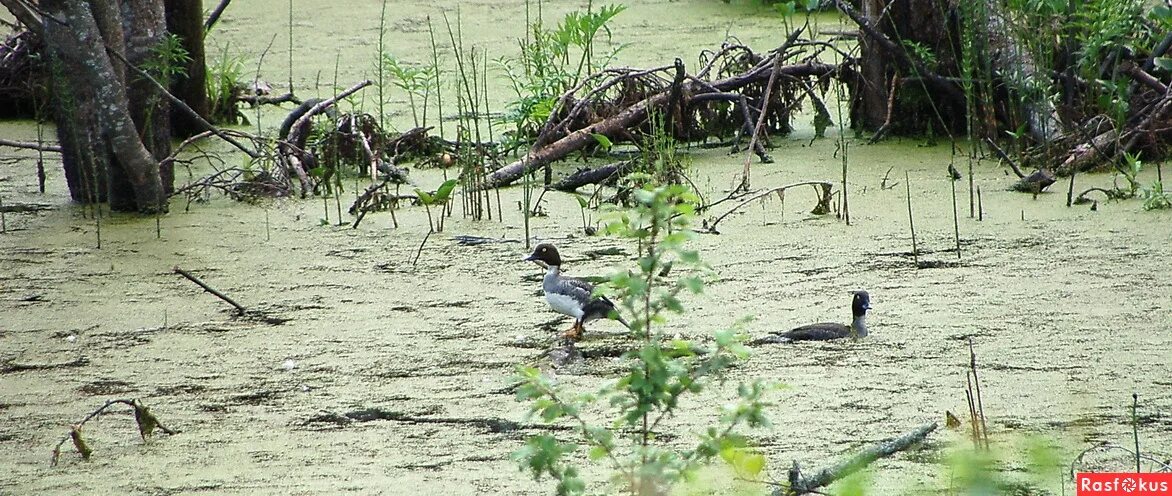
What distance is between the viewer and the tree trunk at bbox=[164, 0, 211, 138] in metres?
5.73

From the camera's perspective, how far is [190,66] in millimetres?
5867

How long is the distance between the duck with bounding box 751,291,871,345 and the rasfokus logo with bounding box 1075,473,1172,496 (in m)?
1.01

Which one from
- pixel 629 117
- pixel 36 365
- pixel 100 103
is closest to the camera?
pixel 36 365

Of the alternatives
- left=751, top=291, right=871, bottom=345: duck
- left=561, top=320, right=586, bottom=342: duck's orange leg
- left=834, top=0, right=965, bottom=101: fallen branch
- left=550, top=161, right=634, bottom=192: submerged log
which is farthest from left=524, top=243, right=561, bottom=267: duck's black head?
left=834, top=0, right=965, bottom=101: fallen branch

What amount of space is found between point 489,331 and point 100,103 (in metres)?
1.92

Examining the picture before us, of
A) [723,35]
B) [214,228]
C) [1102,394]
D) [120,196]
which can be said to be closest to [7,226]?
[120,196]

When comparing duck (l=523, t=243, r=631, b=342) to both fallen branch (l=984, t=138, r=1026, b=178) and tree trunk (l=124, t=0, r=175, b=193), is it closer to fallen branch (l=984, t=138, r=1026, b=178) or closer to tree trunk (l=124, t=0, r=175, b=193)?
fallen branch (l=984, t=138, r=1026, b=178)

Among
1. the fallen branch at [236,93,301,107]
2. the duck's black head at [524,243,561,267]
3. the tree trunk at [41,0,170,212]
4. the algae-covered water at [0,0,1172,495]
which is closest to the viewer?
the algae-covered water at [0,0,1172,495]

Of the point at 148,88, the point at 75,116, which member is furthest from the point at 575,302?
the point at 148,88

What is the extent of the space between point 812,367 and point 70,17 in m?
2.82

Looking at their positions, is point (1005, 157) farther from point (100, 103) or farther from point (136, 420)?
point (136, 420)

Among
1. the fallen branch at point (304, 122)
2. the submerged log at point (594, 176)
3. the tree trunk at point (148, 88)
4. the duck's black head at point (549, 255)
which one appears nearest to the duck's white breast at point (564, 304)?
the duck's black head at point (549, 255)

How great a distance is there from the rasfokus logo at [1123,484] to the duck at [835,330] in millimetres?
1010

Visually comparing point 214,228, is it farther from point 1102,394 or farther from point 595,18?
point 1102,394
